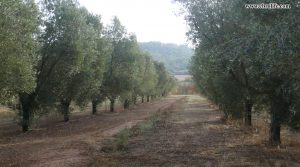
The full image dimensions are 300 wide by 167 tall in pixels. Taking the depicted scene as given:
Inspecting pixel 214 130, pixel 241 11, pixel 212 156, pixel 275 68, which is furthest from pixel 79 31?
pixel 275 68

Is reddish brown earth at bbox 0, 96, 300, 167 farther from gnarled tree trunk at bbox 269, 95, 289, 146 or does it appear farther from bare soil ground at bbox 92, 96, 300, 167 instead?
gnarled tree trunk at bbox 269, 95, 289, 146

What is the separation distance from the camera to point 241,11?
1730cm

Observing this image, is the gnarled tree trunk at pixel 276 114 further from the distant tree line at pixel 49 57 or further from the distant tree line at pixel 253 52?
the distant tree line at pixel 49 57

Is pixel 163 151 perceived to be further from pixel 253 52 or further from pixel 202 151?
pixel 253 52

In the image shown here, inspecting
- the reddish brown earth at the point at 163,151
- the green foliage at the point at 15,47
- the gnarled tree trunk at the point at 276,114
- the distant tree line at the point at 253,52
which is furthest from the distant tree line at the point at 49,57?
the gnarled tree trunk at the point at 276,114

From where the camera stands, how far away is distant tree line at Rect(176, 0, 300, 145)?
1364 centimetres

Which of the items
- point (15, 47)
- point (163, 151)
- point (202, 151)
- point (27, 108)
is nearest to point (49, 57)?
point (27, 108)

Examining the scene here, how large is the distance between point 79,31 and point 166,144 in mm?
16559

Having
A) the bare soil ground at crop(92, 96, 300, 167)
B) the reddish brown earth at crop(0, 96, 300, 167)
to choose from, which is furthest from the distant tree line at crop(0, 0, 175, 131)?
the bare soil ground at crop(92, 96, 300, 167)

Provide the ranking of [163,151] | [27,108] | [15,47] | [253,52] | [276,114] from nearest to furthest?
[253,52] < [163,151] < [276,114] < [15,47] < [27,108]

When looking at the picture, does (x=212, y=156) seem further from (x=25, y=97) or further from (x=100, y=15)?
(x=100, y=15)

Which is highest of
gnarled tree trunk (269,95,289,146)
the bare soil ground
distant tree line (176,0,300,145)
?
distant tree line (176,0,300,145)

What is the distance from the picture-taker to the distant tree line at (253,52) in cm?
1364

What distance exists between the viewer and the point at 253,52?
1552 centimetres
